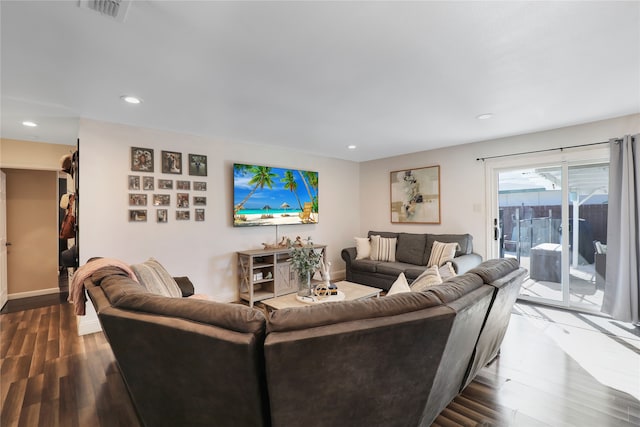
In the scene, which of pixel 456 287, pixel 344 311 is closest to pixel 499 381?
pixel 456 287

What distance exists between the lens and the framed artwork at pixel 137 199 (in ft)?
11.3

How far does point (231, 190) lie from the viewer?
426 cm

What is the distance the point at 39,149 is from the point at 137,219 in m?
2.18

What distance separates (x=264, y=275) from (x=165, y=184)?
73.6 inches

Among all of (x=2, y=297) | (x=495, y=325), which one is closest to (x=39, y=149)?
(x=2, y=297)

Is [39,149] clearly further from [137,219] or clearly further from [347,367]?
[347,367]

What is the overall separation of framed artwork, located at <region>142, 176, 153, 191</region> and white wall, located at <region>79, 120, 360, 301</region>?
56mm

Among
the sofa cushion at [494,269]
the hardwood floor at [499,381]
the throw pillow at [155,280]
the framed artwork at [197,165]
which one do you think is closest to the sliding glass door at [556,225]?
the hardwood floor at [499,381]

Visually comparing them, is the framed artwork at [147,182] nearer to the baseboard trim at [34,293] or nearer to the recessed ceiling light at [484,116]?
the baseboard trim at [34,293]

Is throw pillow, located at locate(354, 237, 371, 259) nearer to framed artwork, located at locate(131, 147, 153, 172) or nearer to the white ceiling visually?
the white ceiling

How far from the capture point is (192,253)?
154 inches

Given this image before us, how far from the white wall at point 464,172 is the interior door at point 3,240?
5715mm

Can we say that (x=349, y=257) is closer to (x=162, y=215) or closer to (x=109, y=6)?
(x=162, y=215)

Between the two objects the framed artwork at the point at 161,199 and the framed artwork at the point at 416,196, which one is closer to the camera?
the framed artwork at the point at 161,199
